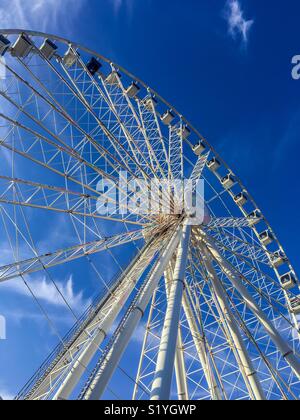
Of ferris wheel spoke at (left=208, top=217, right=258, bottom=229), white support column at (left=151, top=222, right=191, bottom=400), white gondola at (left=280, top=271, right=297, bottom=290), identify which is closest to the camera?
white support column at (left=151, top=222, right=191, bottom=400)

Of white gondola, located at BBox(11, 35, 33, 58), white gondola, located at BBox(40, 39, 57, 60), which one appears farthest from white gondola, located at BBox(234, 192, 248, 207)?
white gondola, located at BBox(11, 35, 33, 58)

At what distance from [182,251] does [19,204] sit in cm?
547

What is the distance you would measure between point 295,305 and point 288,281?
151 centimetres

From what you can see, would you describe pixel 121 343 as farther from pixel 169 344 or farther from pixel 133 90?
pixel 133 90

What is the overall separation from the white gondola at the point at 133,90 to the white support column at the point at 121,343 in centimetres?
1134

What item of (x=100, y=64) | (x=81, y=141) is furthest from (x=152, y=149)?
(x=100, y=64)

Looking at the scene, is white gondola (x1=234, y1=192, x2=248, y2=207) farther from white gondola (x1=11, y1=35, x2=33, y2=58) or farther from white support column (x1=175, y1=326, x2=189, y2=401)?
white gondola (x1=11, y1=35, x2=33, y2=58)

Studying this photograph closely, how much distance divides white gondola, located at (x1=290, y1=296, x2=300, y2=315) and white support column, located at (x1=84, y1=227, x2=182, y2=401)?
11.3 metres

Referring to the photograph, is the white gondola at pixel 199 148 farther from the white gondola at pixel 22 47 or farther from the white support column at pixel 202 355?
the white gondola at pixel 22 47

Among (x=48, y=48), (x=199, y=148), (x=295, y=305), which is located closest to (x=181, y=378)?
(x=295, y=305)

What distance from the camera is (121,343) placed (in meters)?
8.25

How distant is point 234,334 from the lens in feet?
44.0

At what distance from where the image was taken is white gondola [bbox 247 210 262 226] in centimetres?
2203
